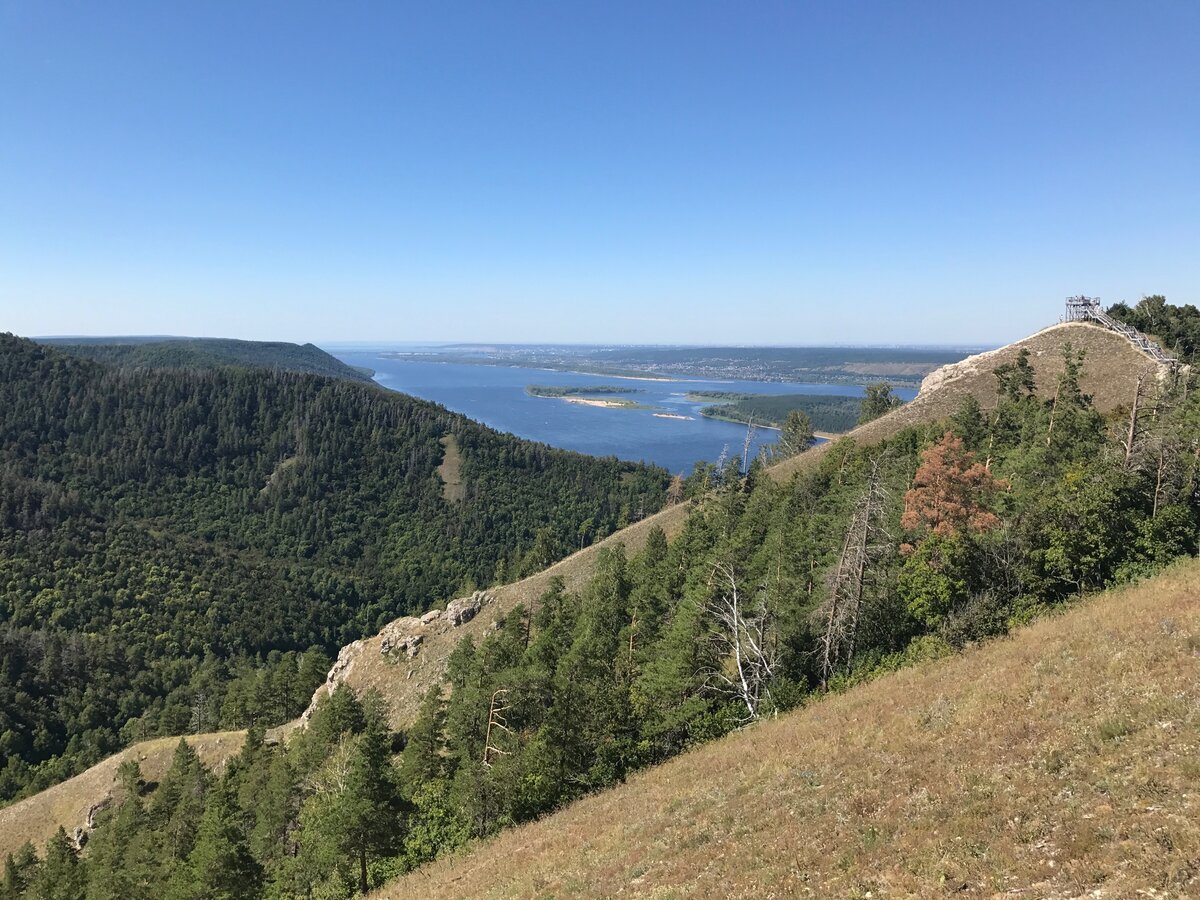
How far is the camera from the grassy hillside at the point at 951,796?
9.76 metres

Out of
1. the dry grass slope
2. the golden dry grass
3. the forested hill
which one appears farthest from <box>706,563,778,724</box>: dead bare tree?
the forested hill

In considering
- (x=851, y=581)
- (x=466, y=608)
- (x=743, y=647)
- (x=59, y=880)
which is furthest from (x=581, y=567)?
(x=851, y=581)

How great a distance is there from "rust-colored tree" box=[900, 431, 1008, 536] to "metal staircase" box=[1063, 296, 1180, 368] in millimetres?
45006

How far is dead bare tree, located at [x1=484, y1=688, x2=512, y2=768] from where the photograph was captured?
1163 inches

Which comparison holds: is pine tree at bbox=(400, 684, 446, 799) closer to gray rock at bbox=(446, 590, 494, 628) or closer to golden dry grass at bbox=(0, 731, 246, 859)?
gray rock at bbox=(446, 590, 494, 628)

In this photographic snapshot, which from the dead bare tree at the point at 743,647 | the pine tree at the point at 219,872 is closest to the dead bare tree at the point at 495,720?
the dead bare tree at the point at 743,647

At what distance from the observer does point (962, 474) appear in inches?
1244

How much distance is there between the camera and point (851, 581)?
86.8ft

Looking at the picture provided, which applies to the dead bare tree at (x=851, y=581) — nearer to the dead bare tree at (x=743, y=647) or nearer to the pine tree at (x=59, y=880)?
the dead bare tree at (x=743, y=647)

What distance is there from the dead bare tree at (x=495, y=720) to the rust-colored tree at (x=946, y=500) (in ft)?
73.8

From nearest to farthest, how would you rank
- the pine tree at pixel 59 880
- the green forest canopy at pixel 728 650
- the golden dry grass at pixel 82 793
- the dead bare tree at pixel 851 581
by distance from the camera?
the dead bare tree at pixel 851 581 → the green forest canopy at pixel 728 650 → the pine tree at pixel 59 880 → the golden dry grass at pixel 82 793

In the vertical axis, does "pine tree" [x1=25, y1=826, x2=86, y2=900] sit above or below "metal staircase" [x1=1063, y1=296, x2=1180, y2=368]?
below

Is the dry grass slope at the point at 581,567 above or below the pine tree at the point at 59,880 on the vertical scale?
above

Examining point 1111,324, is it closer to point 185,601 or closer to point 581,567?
point 581,567
